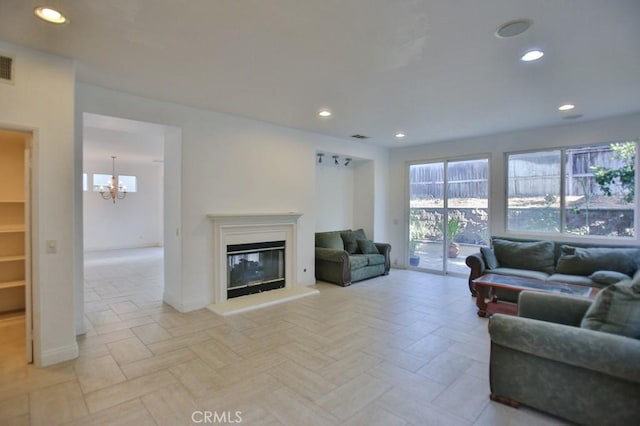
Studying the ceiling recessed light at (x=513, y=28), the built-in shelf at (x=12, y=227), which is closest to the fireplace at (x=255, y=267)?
the built-in shelf at (x=12, y=227)

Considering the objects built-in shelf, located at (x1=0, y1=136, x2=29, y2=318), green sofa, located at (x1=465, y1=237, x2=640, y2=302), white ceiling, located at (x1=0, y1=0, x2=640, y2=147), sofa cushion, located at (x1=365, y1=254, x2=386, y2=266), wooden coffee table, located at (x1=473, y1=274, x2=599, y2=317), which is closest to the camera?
white ceiling, located at (x1=0, y1=0, x2=640, y2=147)

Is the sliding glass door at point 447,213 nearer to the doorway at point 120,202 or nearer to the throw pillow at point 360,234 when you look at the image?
the throw pillow at point 360,234

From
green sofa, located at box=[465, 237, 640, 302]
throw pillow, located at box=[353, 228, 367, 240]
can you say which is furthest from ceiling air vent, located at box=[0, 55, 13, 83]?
green sofa, located at box=[465, 237, 640, 302]

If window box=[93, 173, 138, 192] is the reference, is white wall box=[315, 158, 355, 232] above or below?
below

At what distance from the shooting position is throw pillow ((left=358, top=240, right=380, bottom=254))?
6.48m

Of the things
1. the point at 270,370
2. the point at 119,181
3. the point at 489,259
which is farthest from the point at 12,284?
the point at 119,181

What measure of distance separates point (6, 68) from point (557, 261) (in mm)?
6842

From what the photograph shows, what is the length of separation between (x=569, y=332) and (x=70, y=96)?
175 inches

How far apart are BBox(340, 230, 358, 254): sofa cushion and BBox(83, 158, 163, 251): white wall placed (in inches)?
292

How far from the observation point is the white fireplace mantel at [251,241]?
14.8ft

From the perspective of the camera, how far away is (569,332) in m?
2.10

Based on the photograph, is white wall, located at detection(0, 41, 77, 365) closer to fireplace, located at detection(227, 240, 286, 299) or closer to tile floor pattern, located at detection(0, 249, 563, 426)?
tile floor pattern, located at detection(0, 249, 563, 426)

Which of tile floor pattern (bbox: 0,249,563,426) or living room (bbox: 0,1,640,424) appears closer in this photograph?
tile floor pattern (bbox: 0,249,563,426)

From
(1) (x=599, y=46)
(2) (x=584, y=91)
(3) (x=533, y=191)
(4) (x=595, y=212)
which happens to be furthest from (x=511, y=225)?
(1) (x=599, y=46)
